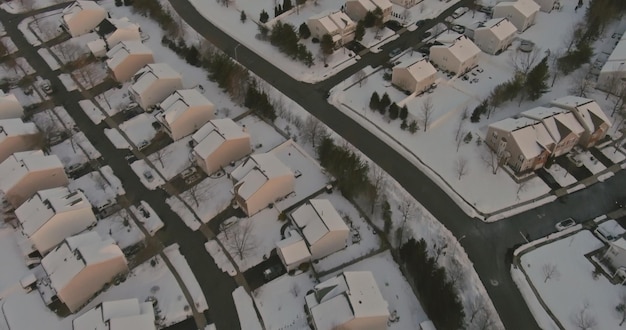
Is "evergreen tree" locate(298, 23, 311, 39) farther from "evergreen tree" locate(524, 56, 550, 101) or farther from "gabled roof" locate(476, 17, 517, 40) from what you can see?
"evergreen tree" locate(524, 56, 550, 101)

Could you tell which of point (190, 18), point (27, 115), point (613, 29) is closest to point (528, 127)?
point (613, 29)

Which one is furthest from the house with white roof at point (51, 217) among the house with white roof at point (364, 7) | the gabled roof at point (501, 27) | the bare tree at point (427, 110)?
the gabled roof at point (501, 27)

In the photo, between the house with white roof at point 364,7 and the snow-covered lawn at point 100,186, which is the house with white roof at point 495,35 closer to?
the house with white roof at point 364,7

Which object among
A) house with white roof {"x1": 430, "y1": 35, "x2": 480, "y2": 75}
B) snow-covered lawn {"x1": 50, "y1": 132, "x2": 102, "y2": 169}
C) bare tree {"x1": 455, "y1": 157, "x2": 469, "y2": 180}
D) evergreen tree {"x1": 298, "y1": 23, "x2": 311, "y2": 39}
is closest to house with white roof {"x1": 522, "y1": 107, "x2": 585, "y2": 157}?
bare tree {"x1": 455, "y1": 157, "x2": 469, "y2": 180}

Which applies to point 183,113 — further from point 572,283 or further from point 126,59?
point 572,283

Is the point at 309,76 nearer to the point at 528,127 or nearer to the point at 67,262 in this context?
the point at 528,127

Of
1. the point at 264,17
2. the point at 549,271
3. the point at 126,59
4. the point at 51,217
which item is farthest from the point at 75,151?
the point at 549,271
